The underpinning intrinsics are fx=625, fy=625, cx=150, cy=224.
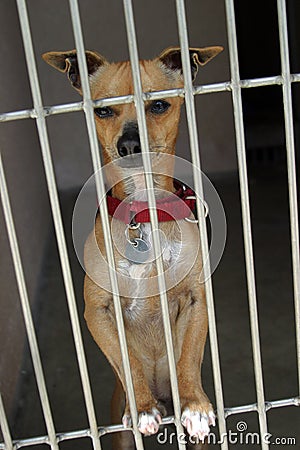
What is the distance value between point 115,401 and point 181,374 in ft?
1.49

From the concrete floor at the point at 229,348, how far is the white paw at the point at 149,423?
84 centimetres

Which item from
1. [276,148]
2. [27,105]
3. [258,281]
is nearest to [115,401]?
[258,281]

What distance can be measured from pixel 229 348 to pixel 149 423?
4.95 ft

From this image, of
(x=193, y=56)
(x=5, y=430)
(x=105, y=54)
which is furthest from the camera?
(x=105, y=54)

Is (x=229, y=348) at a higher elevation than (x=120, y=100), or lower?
lower

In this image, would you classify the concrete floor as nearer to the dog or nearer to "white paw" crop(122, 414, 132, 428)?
the dog

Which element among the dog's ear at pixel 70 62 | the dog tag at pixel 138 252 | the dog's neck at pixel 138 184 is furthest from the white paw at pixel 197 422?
the dog's ear at pixel 70 62

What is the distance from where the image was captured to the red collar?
6.87 ft

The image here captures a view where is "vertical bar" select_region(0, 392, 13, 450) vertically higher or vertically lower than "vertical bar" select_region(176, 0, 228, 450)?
lower

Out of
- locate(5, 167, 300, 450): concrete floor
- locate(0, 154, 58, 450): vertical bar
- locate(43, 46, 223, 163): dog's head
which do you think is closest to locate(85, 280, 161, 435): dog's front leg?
locate(0, 154, 58, 450): vertical bar

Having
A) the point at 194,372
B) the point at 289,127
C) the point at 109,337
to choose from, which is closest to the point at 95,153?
the point at 289,127

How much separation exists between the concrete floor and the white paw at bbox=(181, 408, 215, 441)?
Result: 2.54ft

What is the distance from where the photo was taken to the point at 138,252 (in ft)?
6.91

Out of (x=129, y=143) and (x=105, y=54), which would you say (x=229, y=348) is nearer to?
(x=129, y=143)
